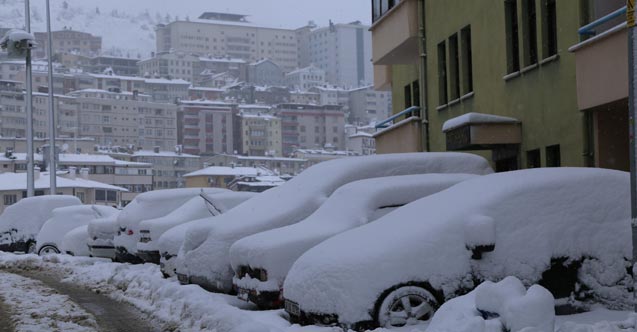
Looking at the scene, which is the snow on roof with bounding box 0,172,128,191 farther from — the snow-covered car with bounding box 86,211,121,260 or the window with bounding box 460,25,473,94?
the window with bounding box 460,25,473,94

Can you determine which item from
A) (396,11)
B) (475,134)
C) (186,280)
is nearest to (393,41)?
(396,11)

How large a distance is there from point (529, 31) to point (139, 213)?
8.48 metres

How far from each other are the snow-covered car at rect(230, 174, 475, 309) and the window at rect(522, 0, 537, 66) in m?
6.22

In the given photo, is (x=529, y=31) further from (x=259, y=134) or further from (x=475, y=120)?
(x=259, y=134)

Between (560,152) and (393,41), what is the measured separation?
8.59 metres

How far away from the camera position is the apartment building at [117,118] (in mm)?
192750

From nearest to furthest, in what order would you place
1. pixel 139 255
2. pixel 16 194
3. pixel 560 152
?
pixel 560 152
pixel 139 255
pixel 16 194

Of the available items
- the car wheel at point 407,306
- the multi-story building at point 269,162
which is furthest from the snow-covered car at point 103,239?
the multi-story building at point 269,162

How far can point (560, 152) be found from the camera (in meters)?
15.6

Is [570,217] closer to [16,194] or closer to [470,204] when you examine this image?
[470,204]

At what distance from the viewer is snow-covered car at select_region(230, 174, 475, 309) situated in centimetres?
1062

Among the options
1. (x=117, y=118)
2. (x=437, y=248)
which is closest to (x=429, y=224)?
(x=437, y=248)

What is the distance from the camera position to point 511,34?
1772 cm

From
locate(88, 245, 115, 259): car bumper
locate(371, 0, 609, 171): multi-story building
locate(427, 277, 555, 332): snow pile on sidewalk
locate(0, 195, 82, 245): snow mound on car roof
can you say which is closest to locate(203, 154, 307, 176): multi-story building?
locate(0, 195, 82, 245): snow mound on car roof
